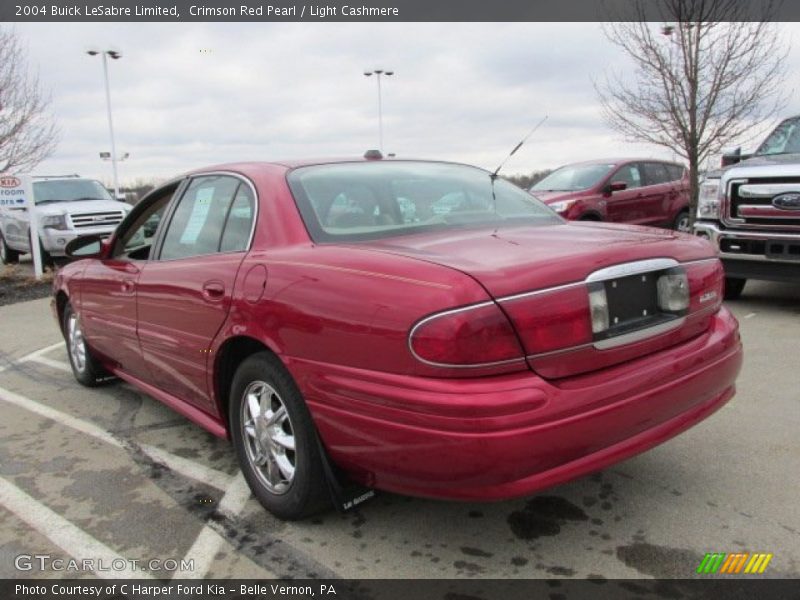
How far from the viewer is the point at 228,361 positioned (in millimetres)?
3068

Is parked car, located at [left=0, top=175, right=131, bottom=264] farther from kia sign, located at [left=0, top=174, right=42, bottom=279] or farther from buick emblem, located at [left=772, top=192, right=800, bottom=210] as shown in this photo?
buick emblem, located at [left=772, top=192, right=800, bottom=210]

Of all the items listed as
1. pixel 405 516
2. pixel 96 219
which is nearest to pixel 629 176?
pixel 96 219

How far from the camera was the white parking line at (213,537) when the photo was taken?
101 inches

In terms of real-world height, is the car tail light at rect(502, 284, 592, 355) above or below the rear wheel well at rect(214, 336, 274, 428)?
above

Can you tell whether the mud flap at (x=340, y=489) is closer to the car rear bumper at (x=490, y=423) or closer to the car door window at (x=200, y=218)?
the car rear bumper at (x=490, y=423)

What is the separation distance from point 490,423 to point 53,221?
11828mm

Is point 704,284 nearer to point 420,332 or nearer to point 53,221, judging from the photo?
point 420,332

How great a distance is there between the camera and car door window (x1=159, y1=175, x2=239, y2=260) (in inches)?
131

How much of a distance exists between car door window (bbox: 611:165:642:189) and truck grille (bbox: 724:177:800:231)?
4.20m

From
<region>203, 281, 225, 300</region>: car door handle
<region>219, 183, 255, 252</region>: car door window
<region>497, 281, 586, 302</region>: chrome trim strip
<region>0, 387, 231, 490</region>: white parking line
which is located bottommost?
<region>0, 387, 231, 490</region>: white parking line

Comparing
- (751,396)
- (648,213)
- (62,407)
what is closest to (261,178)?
(62,407)

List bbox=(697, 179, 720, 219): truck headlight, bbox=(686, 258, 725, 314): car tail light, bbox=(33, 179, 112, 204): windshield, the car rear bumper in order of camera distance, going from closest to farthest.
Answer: the car rear bumper, bbox=(686, 258, 725, 314): car tail light, bbox=(697, 179, 720, 219): truck headlight, bbox=(33, 179, 112, 204): windshield

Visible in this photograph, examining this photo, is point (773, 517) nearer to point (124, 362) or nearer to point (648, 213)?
point (124, 362)

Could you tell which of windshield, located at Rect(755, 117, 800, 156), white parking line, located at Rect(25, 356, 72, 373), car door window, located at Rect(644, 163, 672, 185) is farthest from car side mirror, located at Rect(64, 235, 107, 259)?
car door window, located at Rect(644, 163, 672, 185)
